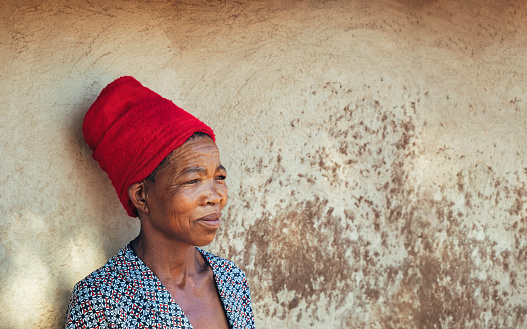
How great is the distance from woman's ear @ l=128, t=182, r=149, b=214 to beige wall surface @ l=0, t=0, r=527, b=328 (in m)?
0.39

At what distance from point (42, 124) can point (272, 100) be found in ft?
3.57

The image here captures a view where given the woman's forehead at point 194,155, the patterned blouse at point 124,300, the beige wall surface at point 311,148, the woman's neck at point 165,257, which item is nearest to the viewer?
the patterned blouse at point 124,300

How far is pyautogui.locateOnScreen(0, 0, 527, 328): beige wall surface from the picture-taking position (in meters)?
2.22

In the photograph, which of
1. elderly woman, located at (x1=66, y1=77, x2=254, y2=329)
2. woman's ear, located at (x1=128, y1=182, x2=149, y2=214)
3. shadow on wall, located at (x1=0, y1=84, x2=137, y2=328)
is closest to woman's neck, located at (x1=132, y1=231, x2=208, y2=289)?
elderly woman, located at (x1=66, y1=77, x2=254, y2=329)

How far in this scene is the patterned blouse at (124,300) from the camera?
189 cm

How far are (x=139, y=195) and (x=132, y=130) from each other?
24cm

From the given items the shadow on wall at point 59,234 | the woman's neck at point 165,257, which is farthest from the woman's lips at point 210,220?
the shadow on wall at point 59,234

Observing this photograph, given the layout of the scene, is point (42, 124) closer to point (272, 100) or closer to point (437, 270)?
point (272, 100)

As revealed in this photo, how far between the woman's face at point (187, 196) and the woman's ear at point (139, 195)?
0.02 meters

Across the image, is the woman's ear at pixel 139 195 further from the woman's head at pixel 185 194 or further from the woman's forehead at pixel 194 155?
the woman's forehead at pixel 194 155

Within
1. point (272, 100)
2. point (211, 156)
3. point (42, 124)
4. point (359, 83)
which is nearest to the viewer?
point (211, 156)

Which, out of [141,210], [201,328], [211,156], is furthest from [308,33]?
[201,328]

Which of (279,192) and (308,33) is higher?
(308,33)

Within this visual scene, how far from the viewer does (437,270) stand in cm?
313
